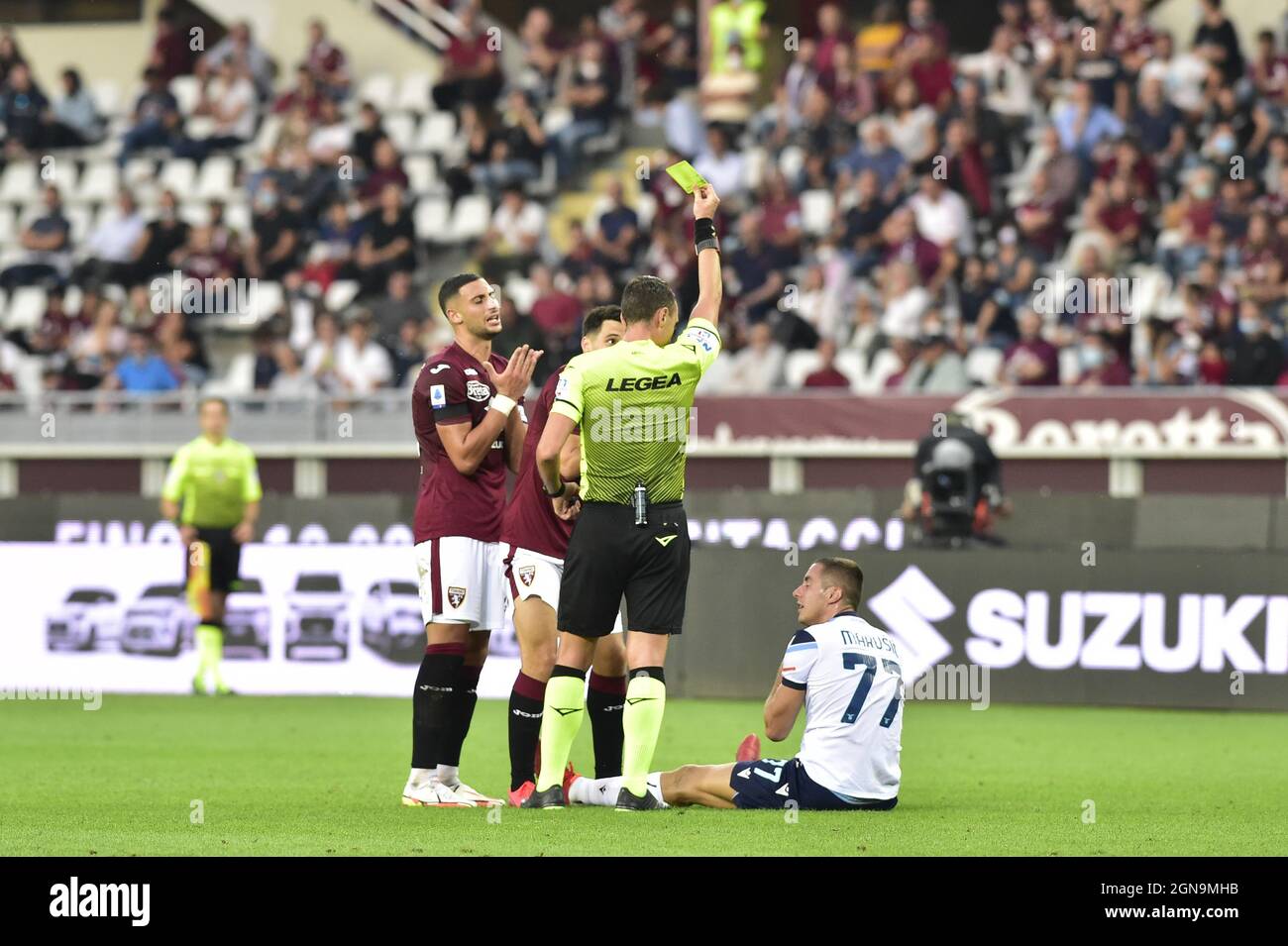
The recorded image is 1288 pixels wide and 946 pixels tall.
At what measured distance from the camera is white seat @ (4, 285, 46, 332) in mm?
23859

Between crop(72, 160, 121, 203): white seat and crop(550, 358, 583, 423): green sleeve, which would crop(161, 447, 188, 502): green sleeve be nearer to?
crop(550, 358, 583, 423): green sleeve

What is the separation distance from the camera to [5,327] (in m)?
23.7

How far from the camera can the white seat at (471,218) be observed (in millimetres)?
23234

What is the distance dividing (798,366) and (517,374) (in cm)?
1087

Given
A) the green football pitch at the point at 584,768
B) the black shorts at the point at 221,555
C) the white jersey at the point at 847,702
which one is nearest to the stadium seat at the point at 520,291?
the black shorts at the point at 221,555

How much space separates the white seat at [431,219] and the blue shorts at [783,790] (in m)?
14.8

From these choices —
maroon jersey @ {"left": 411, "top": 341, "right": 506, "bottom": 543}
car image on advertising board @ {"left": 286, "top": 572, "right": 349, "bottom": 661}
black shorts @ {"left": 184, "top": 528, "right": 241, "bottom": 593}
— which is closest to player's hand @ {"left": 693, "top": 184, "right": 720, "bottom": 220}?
maroon jersey @ {"left": 411, "top": 341, "right": 506, "bottom": 543}

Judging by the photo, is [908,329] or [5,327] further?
[5,327]

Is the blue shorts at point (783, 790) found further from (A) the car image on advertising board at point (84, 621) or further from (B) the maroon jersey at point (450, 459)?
(A) the car image on advertising board at point (84, 621)

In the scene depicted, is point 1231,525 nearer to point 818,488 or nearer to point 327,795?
point 818,488

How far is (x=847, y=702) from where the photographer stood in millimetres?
8883

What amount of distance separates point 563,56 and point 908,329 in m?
6.59

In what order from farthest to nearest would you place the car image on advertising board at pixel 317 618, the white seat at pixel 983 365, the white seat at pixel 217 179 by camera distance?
1. the white seat at pixel 217 179
2. the white seat at pixel 983 365
3. the car image on advertising board at pixel 317 618

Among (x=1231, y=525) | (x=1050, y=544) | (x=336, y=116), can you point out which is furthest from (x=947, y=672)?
(x=336, y=116)
